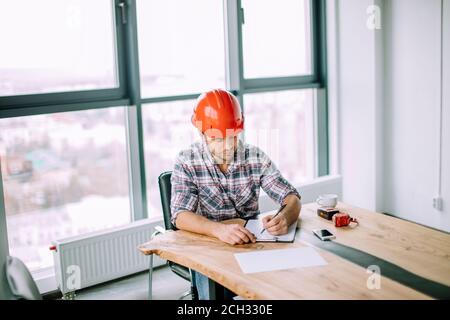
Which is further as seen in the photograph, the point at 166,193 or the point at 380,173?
Result: the point at 380,173

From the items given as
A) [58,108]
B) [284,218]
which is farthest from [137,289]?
[284,218]

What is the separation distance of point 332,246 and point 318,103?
10.3 ft

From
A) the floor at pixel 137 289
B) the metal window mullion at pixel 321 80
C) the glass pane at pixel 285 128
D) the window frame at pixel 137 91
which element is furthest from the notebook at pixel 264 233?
the metal window mullion at pixel 321 80

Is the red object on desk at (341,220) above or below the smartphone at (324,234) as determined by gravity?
above

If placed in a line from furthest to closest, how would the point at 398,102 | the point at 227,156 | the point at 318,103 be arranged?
the point at 318,103
the point at 398,102
the point at 227,156

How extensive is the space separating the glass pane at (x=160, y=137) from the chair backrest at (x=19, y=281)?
264 cm

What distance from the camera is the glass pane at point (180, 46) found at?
4.04m

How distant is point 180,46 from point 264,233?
229 cm

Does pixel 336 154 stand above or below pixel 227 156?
below

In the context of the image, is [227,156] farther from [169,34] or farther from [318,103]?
[318,103]

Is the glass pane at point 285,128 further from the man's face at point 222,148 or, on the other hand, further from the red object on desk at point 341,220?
the red object on desk at point 341,220

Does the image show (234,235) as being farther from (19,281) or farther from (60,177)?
(60,177)
